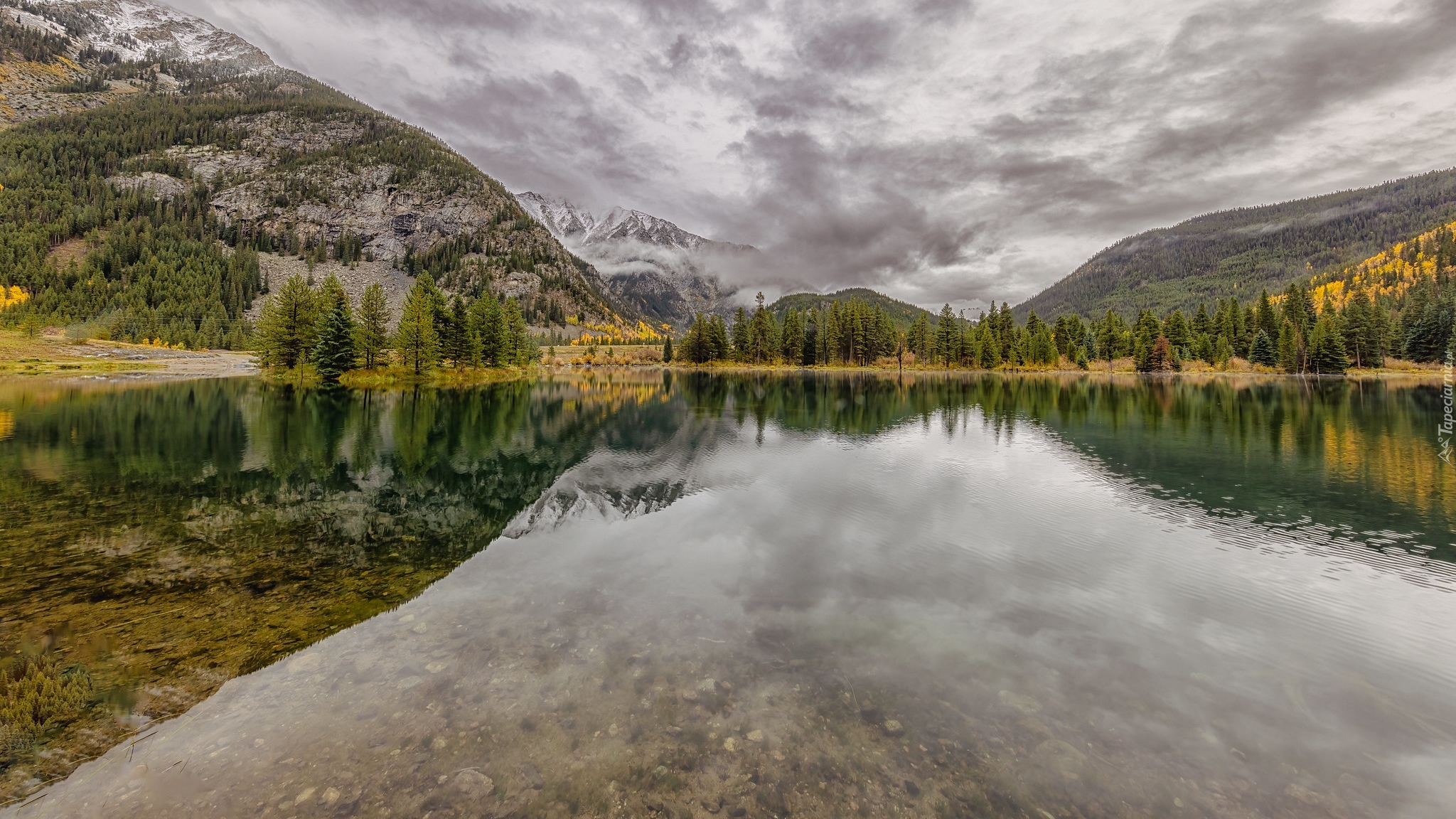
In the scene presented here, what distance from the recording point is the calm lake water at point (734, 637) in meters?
5.91

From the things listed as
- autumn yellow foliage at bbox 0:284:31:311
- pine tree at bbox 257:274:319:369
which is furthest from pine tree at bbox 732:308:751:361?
autumn yellow foliage at bbox 0:284:31:311

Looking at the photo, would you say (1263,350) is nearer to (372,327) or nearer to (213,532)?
(213,532)

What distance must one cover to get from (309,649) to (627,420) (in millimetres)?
37318

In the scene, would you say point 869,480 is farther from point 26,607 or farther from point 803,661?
point 26,607

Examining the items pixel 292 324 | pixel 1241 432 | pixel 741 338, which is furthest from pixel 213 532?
pixel 741 338

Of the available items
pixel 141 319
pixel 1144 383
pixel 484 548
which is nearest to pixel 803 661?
pixel 484 548

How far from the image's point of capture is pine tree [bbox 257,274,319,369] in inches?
3118

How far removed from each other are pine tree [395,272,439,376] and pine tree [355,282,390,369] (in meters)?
2.22

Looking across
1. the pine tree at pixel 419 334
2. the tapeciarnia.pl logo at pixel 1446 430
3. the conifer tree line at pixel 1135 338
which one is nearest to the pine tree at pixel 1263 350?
the conifer tree line at pixel 1135 338

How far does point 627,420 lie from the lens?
45875 mm

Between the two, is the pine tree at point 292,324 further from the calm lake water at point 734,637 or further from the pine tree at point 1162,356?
the pine tree at point 1162,356

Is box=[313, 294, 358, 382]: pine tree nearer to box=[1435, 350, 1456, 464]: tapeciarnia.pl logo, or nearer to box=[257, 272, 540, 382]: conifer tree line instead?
box=[257, 272, 540, 382]: conifer tree line

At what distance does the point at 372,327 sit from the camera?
78.6 m

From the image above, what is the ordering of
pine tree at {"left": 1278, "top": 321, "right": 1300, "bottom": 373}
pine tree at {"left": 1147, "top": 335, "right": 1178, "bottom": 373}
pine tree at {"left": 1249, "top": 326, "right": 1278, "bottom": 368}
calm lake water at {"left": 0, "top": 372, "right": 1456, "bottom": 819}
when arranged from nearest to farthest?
calm lake water at {"left": 0, "top": 372, "right": 1456, "bottom": 819}
pine tree at {"left": 1278, "top": 321, "right": 1300, "bottom": 373}
pine tree at {"left": 1249, "top": 326, "right": 1278, "bottom": 368}
pine tree at {"left": 1147, "top": 335, "right": 1178, "bottom": 373}
